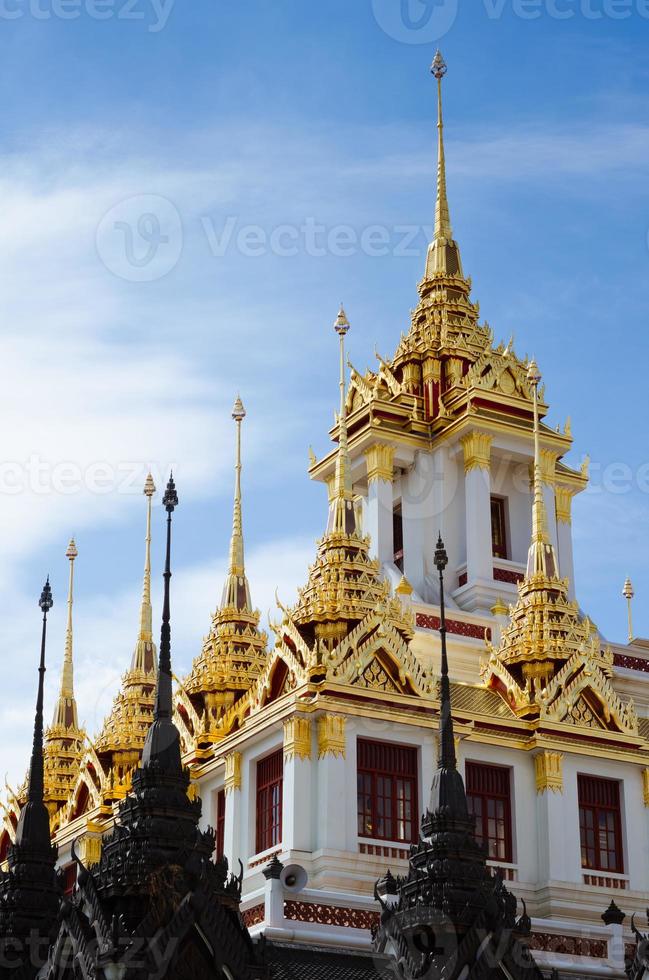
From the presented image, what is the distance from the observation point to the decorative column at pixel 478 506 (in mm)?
41281

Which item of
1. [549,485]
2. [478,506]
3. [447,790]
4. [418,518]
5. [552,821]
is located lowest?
[447,790]

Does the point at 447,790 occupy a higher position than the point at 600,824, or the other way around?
the point at 600,824

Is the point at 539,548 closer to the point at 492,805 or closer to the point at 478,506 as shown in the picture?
the point at 478,506

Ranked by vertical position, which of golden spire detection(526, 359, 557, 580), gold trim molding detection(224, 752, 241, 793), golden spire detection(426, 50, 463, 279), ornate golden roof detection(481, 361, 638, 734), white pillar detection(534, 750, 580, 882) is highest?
golden spire detection(426, 50, 463, 279)

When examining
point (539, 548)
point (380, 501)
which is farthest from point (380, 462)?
point (539, 548)

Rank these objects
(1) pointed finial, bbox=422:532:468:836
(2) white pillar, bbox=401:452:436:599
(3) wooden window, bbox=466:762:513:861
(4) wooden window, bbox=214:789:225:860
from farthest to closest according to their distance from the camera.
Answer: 1. (2) white pillar, bbox=401:452:436:599
2. (4) wooden window, bbox=214:789:225:860
3. (3) wooden window, bbox=466:762:513:861
4. (1) pointed finial, bbox=422:532:468:836

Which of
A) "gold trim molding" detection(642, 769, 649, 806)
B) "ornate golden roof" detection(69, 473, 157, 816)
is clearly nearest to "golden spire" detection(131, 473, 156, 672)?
"ornate golden roof" detection(69, 473, 157, 816)

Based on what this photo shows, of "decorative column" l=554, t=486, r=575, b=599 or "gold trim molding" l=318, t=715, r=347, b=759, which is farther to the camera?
"decorative column" l=554, t=486, r=575, b=599

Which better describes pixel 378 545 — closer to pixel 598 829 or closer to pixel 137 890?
pixel 598 829

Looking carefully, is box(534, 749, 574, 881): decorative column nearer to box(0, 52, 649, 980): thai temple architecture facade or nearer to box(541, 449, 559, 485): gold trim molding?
box(0, 52, 649, 980): thai temple architecture facade

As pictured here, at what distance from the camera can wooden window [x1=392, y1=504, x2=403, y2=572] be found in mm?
43425

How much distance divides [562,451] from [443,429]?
11.6ft

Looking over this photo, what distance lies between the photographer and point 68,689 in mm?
45500

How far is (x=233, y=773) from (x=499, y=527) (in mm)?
14088
